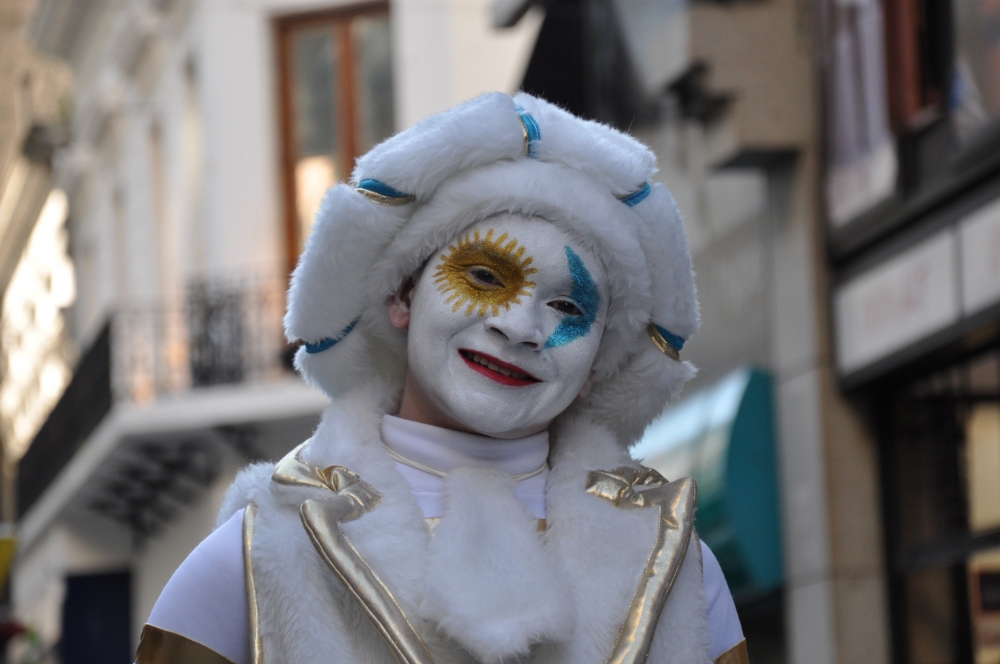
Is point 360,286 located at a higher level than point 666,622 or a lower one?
higher

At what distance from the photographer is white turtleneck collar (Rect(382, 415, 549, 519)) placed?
312 cm

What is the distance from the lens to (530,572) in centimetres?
293

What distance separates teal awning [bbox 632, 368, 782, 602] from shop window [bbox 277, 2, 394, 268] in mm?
7144

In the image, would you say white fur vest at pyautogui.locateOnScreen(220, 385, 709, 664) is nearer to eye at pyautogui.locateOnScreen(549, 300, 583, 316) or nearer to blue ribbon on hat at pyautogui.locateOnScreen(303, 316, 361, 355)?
blue ribbon on hat at pyautogui.locateOnScreen(303, 316, 361, 355)

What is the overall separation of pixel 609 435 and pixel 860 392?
6713 mm

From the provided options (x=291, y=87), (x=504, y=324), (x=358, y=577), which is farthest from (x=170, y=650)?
(x=291, y=87)

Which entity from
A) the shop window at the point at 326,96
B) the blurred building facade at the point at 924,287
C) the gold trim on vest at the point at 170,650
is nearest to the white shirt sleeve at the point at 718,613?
the gold trim on vest at the point at 170,650

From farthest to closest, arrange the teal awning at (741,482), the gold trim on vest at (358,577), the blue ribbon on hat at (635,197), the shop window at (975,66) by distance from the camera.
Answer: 1. the teal awning at (741,482)
2. the shop window at (975,66)
3. the blue ribbon on hat at (635,197)
4. the gold trim on vest at (358,577)

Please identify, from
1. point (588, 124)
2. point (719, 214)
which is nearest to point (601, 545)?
point (588, 124)

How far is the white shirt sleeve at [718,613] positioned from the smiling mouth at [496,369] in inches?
19.3

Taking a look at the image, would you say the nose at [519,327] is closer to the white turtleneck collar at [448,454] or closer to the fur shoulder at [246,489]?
the white turtleneck collar at [448,454]

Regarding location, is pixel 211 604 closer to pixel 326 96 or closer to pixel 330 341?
pixel 330 341

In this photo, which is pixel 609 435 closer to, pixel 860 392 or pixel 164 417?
pixel 860 392

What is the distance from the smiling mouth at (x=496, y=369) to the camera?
3.04 meters
